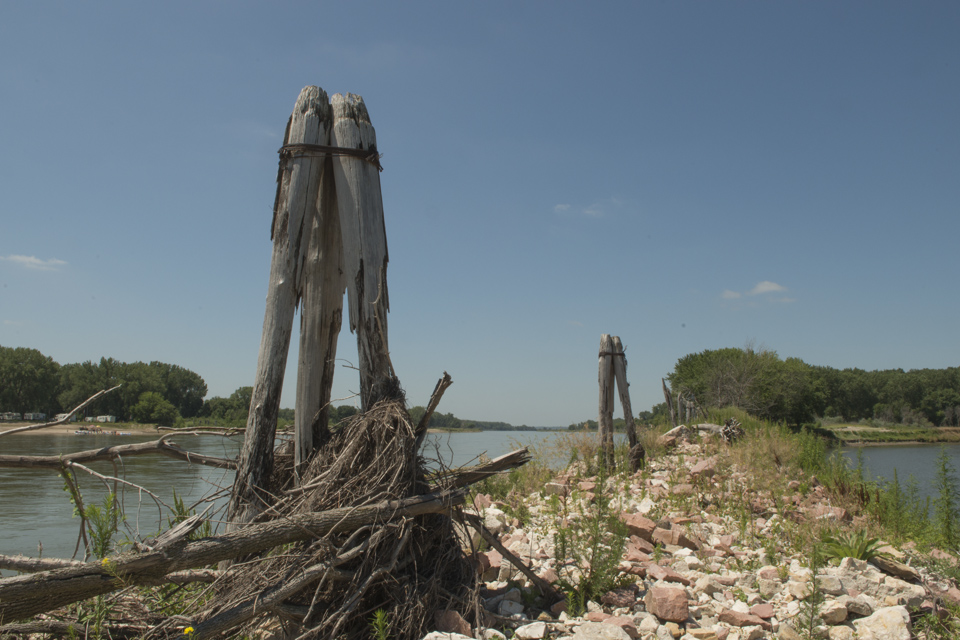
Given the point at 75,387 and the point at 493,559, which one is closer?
the point at 493,559

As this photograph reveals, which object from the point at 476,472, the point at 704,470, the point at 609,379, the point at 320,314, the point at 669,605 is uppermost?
the point at 320,314

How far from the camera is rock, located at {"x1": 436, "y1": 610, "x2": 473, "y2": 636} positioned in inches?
121

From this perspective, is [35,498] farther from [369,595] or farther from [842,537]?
[842,537]

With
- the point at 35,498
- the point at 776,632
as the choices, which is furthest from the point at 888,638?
the point at 35,498

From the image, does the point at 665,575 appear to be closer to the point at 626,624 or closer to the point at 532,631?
the point at 626,624

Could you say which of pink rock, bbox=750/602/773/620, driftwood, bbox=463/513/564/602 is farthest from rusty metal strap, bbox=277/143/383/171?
pink rock, bbox=750/602/773/620

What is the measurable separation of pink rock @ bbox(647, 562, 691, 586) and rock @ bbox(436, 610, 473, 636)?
162 cm

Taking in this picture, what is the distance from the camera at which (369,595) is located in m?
3.24

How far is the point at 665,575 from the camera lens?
4.00m

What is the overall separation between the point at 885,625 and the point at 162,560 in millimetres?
3860

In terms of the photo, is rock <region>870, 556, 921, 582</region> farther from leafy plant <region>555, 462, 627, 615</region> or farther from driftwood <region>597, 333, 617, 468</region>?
driftwood <region>597, 333, 617, 468</region>

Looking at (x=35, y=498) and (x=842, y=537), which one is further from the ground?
(x=842, y=537)

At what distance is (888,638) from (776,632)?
553mm

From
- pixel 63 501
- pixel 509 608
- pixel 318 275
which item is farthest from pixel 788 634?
pixel 63 501
